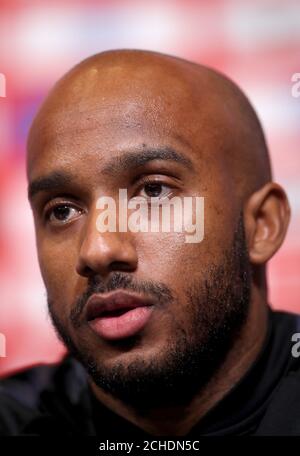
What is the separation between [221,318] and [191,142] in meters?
0.33

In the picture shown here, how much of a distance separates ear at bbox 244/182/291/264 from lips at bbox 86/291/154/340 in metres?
0.26

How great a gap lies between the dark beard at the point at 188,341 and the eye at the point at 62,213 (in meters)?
0.15

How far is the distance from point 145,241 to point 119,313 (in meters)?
0.14

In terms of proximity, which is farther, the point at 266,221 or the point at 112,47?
the point at 112,47

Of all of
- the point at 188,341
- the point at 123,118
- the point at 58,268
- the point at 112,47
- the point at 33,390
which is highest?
the point at 112,47

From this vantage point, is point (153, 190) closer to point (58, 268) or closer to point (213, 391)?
point (58, 268)

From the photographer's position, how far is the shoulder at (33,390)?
1446mm

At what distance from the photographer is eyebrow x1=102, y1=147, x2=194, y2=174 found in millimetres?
1171

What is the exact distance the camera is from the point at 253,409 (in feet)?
4.06

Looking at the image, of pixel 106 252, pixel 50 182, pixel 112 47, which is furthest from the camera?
pixel 112 47

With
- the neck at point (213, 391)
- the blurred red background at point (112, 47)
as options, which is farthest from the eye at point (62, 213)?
the neck at point (213, 391)

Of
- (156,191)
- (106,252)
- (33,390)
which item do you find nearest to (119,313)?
(106,252)

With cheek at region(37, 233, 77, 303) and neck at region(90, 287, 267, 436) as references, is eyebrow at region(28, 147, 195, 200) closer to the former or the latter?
cheek at region(37, 233, 77, 303)

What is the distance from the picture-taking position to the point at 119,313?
117cm
